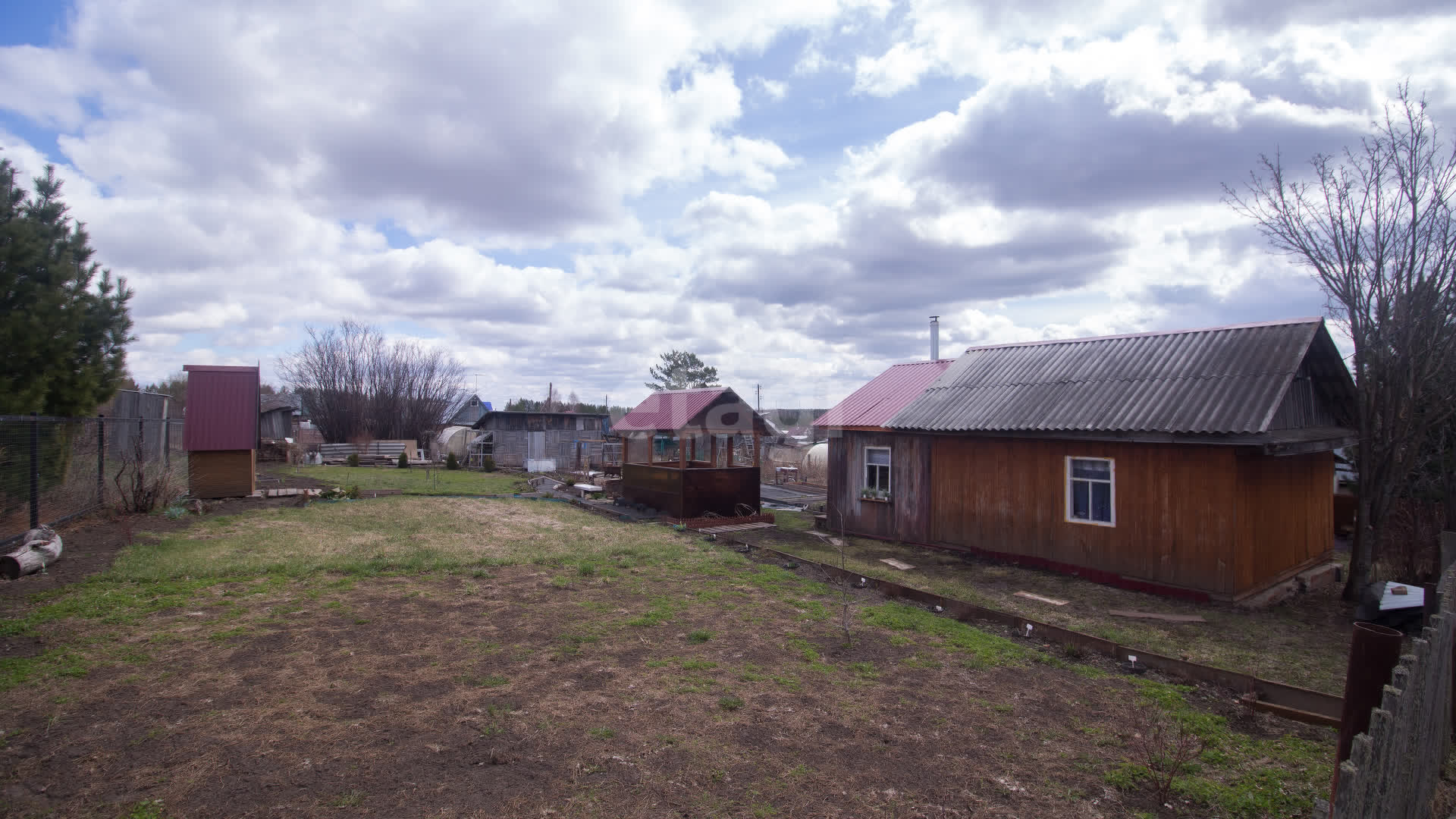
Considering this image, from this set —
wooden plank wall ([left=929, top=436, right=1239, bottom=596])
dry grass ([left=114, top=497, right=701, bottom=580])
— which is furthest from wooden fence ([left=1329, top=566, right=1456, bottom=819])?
dry grass ([left=114, top=497, right=701, bottom=580])

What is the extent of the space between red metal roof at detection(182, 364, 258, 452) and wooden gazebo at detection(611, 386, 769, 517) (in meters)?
9.09

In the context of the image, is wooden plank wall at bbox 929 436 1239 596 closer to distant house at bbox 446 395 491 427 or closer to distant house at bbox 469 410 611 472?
distant house at bbox 469 410 611 472

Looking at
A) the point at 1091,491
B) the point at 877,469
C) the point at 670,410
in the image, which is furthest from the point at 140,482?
the point at 1091,491

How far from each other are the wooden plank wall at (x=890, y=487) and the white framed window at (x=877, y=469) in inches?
3.8

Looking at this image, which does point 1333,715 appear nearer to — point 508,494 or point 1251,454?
point 1251,454

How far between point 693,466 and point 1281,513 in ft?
41.9

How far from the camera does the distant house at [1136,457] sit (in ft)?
32.6

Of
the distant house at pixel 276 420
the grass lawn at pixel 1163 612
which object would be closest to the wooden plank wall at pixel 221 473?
the grass lawn at pixel 1163 612

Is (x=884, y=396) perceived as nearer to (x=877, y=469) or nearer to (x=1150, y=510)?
(x=877, y=469)

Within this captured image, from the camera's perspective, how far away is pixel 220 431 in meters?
17.1

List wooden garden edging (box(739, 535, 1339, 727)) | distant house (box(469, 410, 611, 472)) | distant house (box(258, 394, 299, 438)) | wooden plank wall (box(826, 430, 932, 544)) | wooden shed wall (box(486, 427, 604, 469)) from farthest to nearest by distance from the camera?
1. distant house (box(258, 394, 299, 438))
2. wooden shed wall (box(486, 427, 604, 469))
3. distant house (box(469, 410, 611, 472))
4. wooden plank wall (box(826, 430, 932, 544))
5. wooden garden edging (box(739, 535, 1339, 727))

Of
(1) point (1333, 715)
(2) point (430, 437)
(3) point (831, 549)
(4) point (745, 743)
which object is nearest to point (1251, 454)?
(1) point (1333, 715)

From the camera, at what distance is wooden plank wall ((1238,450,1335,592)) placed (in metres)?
9.93

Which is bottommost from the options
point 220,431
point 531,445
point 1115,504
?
point 1115,504
